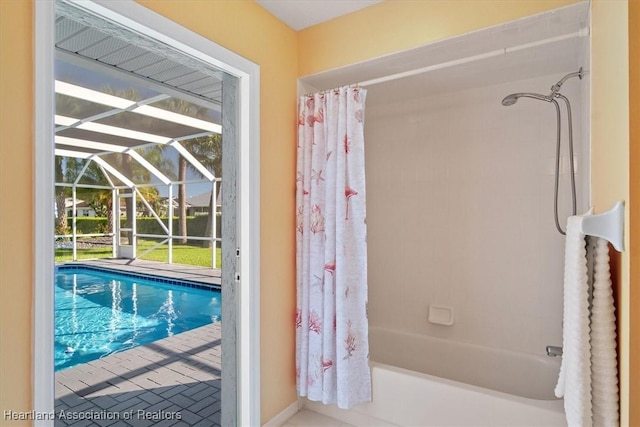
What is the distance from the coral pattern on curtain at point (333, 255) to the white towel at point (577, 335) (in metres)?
1.08

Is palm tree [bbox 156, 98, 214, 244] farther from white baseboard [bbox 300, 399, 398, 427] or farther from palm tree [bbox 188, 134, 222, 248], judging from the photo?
white baseboard [bbox 300, 399, 398, 427]

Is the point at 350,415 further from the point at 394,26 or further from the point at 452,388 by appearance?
the point at 394,26

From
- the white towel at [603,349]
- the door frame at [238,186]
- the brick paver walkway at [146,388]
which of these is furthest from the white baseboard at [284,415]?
the white towel at [603,349]

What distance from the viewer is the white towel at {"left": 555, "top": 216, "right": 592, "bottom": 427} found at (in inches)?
42.6

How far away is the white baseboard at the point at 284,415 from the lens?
84.7 inches

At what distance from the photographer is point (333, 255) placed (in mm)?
2160

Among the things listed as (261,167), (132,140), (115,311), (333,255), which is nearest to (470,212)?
(333,255)

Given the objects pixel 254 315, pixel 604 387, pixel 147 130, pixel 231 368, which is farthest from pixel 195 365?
pixel 604 387

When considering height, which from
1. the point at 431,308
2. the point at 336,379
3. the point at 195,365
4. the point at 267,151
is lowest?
the point at 195,365

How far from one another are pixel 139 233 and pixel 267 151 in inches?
36.1

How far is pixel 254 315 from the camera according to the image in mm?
2033

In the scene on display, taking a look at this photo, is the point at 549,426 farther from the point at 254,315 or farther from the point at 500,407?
the point at 254,315
